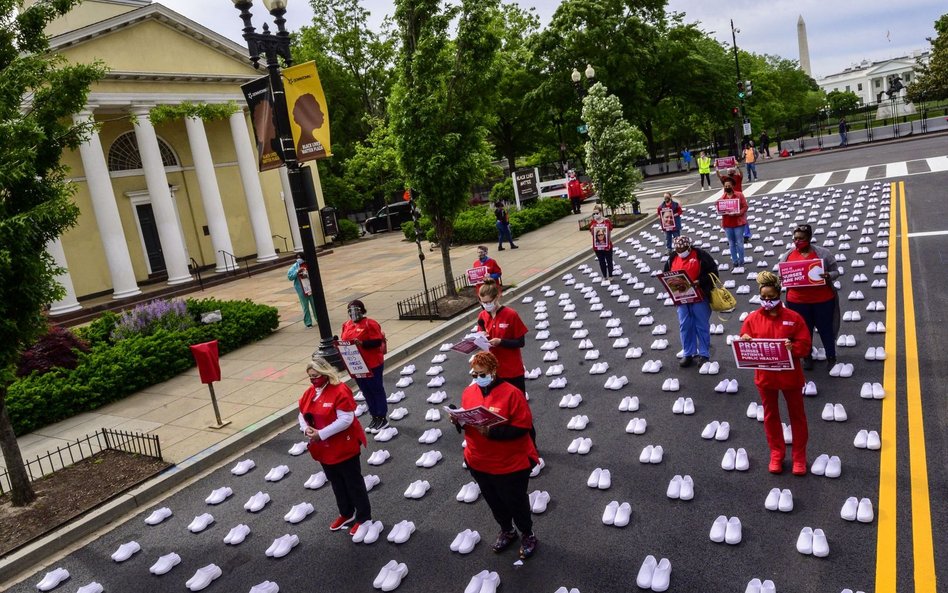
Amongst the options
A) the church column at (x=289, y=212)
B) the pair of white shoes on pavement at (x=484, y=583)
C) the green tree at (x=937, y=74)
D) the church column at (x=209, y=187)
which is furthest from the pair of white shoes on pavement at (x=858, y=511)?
the green tree at (x=937, y=74)

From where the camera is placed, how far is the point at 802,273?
8.57 m

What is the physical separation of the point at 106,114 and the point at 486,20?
2140 cm

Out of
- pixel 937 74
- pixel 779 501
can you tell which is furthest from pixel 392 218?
pixel 937 74

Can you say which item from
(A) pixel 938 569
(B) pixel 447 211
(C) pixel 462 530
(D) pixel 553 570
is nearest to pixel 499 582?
(D) pixel 553 570

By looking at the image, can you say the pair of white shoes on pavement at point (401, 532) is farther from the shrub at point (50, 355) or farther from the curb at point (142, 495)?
the shrub at point (50, 355)

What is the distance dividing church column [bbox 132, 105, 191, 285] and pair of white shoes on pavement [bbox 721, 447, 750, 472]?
27.2 metres

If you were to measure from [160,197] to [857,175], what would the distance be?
100 ft

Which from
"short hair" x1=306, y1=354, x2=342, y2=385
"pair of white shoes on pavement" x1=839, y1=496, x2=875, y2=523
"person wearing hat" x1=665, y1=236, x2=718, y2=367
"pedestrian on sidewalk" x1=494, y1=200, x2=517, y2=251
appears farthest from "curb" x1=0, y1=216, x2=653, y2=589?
"pedestrian on sidewalk" x1=494, y1=200, x2=517, y2=251

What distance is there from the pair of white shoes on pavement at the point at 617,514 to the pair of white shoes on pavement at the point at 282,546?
10.3 ft

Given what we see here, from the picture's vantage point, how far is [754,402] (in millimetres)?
8188

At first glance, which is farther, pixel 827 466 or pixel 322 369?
pixel 322 369

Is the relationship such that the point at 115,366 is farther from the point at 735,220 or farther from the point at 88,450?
the point at 735,220

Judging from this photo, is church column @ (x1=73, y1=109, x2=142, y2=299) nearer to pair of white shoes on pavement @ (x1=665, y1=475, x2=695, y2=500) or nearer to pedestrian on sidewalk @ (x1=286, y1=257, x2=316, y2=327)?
pedestrian on sidewalk @ (x1=286, y1=257, x2=316, y2=327)

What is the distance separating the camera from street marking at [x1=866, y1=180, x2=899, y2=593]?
16.0 feet
